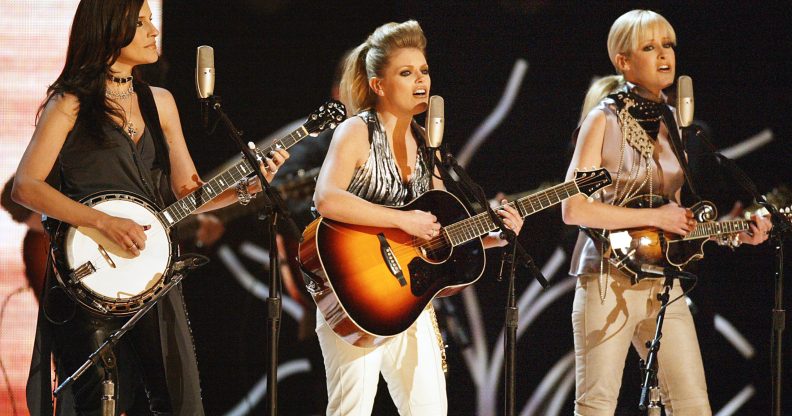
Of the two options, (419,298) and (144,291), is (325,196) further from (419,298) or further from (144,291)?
(144,291)

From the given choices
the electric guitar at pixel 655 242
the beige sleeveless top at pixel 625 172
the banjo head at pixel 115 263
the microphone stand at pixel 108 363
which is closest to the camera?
the microphone stand at pixel 108 363

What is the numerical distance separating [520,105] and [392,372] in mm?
2088

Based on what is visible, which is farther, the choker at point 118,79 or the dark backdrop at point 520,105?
the dark backdrop at point 520,105

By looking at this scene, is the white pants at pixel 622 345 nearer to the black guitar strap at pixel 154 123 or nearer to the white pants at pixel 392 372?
the white pants at pixel 392 372

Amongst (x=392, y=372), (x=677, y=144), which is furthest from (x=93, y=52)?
(x=677, y=144)

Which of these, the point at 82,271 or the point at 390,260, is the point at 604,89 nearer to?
the point at 390,260

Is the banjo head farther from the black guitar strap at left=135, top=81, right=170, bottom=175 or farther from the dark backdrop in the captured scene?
the dark backdrop

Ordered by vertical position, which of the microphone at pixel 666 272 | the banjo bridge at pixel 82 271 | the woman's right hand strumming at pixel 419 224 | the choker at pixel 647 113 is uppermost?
the choker at pixel 647 113

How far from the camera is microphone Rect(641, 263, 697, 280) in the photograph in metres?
3.72

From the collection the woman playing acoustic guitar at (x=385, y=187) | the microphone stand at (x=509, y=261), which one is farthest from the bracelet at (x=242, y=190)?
the microphone stand at (x=509, y=261)

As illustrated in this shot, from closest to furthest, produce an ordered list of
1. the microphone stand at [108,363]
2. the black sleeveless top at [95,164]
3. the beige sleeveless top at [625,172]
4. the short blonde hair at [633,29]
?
the microphone stand at [108,363]
the black sleeveless top at [95,164]
the beige sleeveless top at [625,172]
the short blonde hair at [633,29]

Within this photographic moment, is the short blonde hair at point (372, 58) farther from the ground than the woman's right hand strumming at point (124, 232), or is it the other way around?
the short blonde hair at point (372, 58)

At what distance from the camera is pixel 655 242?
12.7ft

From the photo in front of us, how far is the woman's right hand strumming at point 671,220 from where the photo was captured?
3857 millimetres
